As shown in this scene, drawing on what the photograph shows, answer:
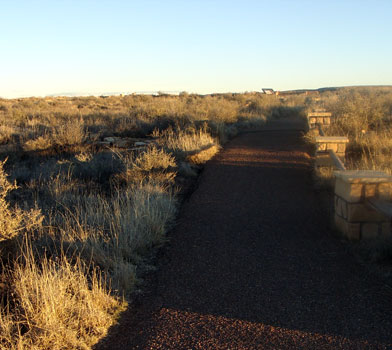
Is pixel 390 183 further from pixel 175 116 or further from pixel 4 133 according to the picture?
pixel 4 133

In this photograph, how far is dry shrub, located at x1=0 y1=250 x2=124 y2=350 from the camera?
11.1ft

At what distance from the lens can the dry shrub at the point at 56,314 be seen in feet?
11.1

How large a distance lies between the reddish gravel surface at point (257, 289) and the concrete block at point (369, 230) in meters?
0.34

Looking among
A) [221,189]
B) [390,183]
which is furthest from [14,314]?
[221,189]

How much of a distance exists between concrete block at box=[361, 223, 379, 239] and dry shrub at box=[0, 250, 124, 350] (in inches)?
132

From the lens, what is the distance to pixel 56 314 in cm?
358

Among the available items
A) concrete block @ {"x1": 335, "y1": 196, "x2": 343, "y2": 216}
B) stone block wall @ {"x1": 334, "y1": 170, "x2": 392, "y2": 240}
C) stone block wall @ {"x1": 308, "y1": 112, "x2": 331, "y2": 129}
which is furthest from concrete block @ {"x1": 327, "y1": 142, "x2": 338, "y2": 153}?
stone block wall @ {"x1": 308, "y1": 112, "x2": 331, "y2": 129}

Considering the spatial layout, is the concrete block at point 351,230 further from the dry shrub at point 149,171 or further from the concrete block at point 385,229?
the dry shrub at point 149,171

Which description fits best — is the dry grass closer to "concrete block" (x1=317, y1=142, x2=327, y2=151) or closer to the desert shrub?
the desert shrub

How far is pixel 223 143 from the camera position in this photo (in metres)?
15.6

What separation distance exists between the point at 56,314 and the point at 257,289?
Result: 198 cm

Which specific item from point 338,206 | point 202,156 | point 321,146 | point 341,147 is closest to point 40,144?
point 202,156

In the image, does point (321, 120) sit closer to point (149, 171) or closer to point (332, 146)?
point (332, 146)

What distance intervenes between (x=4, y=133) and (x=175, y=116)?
7623mm
